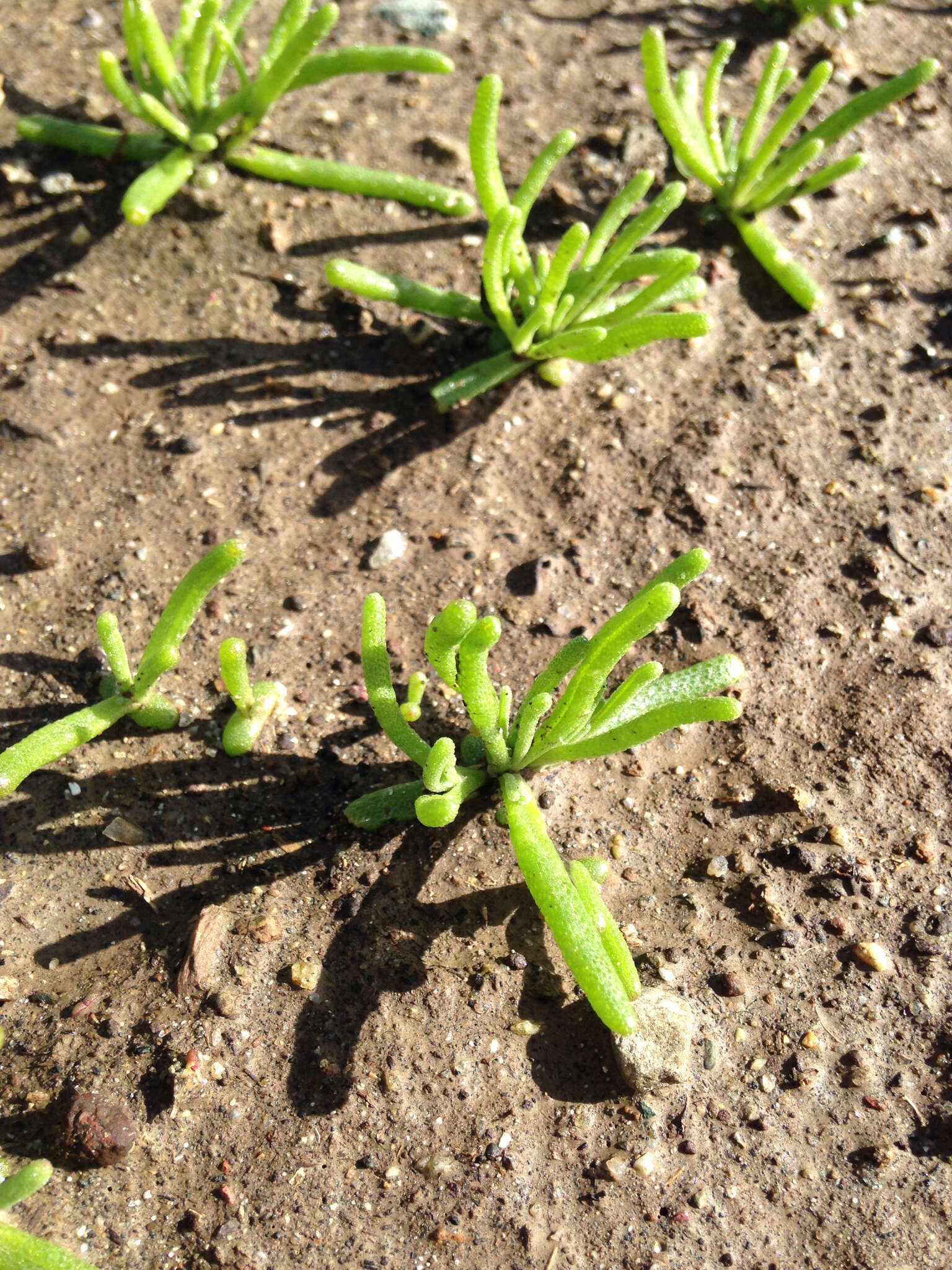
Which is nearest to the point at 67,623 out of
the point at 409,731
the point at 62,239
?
the point at 409,731

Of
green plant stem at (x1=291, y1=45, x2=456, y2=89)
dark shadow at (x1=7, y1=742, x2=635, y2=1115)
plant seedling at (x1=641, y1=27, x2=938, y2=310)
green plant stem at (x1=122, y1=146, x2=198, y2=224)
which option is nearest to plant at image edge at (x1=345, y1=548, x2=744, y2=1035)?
dark shadow at (x1=7, y1=742, x2=635, y2=1115)

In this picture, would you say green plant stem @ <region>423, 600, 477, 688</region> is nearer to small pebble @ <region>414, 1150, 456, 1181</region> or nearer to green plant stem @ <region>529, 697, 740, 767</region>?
green plant stem @ <region>529, 697, 740, 767</region>

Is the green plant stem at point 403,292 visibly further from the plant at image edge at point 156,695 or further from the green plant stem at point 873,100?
the green plant stem at point 873,100

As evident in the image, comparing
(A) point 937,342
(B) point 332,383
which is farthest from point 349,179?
(A) point 937,342

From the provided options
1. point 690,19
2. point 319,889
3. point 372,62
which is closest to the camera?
point 319,889

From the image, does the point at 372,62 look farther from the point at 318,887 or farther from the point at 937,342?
the point at 318,887

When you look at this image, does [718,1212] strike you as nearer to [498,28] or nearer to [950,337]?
[950,337]
